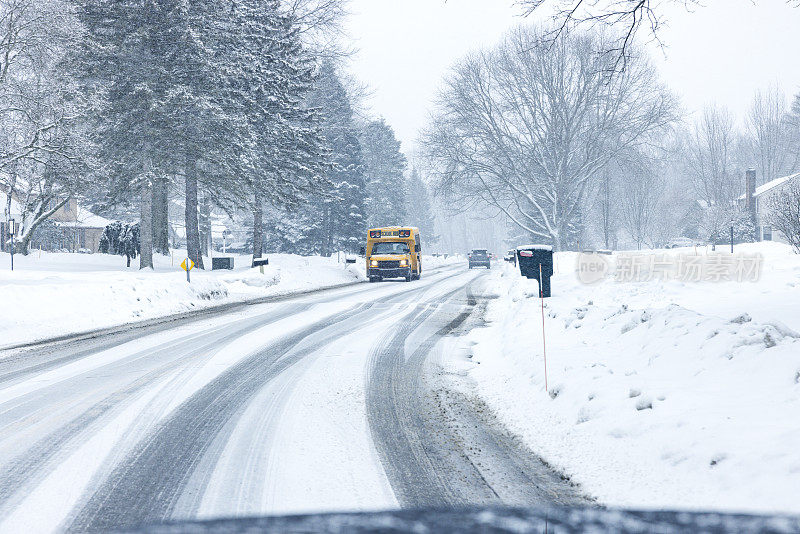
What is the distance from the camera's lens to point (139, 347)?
34.6 ft

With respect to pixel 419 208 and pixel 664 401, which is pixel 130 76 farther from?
pixel 419 208

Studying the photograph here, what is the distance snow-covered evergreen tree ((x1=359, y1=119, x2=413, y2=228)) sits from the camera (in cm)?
7056

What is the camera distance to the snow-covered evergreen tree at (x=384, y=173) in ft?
232

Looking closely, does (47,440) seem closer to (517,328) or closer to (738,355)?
(738,355)

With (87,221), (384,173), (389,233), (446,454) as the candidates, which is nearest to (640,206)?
(384,173)

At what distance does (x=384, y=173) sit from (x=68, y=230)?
113 ft

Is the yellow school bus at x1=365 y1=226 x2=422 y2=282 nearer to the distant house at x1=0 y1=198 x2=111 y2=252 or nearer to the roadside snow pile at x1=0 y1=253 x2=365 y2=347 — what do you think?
the roadside snow pile at x1=0 y1=253 x2=365 y2=347

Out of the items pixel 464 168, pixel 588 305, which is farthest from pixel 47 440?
pixel 464 168

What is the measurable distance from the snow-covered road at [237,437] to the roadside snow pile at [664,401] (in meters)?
0.50

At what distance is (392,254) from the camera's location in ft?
100

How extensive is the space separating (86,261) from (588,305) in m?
28.9

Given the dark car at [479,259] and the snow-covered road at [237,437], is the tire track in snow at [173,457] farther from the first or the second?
the dark car at [479,259]

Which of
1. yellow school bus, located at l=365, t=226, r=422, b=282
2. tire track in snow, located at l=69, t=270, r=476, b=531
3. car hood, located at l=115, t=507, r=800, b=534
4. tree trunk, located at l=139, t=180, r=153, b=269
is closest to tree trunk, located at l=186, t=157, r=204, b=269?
tree trunk, located at l=139, t=180, r=153, b=269

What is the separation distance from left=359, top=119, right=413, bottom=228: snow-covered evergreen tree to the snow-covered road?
59333 millimetres
